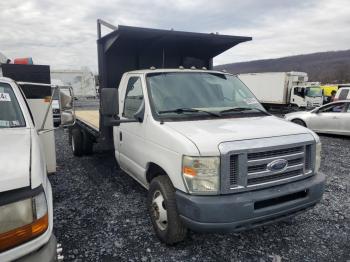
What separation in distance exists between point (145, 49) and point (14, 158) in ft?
13.7

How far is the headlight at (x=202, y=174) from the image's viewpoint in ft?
9.44

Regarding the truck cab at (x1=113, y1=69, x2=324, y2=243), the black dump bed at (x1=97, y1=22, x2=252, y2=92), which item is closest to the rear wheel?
the black dump bed at (x1=97, y1=22, x2=252, y2=92)

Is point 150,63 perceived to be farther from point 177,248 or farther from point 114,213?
point 177,248

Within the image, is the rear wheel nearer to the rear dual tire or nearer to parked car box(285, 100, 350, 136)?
the rear dual tire

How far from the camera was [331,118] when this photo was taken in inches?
442

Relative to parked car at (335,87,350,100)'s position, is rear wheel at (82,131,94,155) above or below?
below

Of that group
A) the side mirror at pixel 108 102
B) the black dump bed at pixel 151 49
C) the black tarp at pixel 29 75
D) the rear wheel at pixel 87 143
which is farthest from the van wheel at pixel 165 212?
the rear wheel at pixel 87 143

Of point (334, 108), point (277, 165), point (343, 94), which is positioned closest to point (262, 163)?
point (277, 165)

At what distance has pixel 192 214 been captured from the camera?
115 inches

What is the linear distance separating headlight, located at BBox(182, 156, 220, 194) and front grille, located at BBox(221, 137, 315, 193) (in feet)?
0.25

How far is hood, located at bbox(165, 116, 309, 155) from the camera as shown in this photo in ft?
9.70

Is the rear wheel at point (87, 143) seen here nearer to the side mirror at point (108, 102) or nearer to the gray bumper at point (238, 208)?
the side mirror at point (108, 102)

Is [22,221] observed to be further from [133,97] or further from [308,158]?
[308,158]

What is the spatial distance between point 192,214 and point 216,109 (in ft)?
5.18
